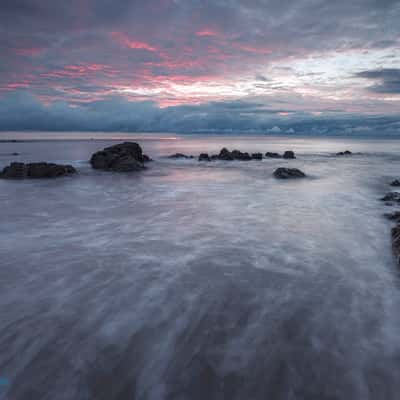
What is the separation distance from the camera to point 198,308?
5.41 m

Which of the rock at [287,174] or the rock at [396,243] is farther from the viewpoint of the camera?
the rock at [287,174]

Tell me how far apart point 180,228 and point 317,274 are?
5254mm

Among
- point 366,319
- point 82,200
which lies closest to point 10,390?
point 366,319

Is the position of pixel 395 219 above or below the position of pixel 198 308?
above

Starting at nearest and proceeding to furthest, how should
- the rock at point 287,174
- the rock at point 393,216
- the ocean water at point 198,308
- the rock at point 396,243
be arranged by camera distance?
the ocean water at point 198,308
the rock at point 396,243
the rock at point 393,216
the rock at point 287,174

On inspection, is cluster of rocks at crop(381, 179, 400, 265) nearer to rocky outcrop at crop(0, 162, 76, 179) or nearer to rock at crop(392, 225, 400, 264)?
rock at crop(392, 225, 400, 264)

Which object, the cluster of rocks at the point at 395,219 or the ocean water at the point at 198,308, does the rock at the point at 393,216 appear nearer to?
the cluster of rocks at the point at 395,219

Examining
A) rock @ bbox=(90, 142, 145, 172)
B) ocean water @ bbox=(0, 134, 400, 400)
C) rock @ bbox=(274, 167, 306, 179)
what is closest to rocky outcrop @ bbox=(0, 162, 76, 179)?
rock @ bbox=(90, 142, 145, 172)

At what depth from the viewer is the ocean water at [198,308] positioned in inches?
150

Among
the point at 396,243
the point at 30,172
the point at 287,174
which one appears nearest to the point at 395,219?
the point at 396,243

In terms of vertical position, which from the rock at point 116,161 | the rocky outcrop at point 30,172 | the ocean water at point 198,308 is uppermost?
the rock at point 116,161

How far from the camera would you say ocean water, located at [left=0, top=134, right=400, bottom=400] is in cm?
382

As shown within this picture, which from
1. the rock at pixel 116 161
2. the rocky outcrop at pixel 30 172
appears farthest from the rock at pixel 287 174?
the rocky outcrop at pixel 30 172

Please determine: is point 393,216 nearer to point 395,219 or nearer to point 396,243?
point 395,219
